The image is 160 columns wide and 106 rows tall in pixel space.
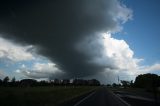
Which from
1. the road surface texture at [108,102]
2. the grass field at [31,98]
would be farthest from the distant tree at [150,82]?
the grass field at [31,98]

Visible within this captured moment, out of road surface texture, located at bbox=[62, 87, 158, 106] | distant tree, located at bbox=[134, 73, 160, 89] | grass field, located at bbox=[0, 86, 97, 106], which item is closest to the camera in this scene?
distant tree, located at bbox=[134, 73, 160, 89]

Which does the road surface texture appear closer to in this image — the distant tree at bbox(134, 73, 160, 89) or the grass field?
the grass field

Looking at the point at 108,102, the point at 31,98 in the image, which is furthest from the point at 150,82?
the point at 31,98

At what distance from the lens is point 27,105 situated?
2147cm

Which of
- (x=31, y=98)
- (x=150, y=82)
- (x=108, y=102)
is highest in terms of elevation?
(x=150, y=82)

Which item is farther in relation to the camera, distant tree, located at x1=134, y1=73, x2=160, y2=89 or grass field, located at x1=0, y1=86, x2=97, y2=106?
grass field, located at x1=0, y1=86, x2=97, y2=106

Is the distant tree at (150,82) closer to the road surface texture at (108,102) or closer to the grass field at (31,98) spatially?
the road surface texture at (108,102)

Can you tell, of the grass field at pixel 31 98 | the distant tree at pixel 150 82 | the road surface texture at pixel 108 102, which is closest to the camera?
the distant tree at pixel 150 82

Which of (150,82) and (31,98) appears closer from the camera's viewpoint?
(150,82)

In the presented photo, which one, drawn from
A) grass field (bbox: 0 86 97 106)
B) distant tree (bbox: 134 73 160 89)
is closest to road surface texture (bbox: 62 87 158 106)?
grass field (bbox: 0 86 97 106)

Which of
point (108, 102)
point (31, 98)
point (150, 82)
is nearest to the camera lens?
point (150, 82)

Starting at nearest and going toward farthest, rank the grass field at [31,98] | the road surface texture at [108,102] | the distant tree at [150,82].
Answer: the distant tree at [150,82], the grass field at [31,98], the road surface texture at [108,102]

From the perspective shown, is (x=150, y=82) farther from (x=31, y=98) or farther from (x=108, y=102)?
(x=31, y=98)

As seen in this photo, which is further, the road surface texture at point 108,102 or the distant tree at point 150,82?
the road surface texture at point 108,102
